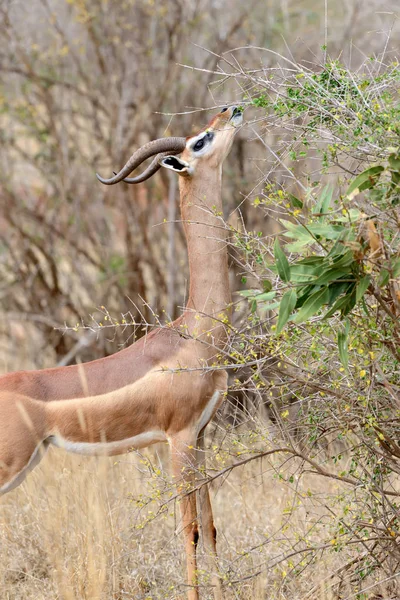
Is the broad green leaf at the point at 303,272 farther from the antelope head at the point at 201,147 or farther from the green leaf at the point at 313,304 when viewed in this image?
the antelope head at the point at 201,147

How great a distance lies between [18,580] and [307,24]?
5745 mm

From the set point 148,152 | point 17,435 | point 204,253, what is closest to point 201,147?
point 148,152

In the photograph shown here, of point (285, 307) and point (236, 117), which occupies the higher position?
point (236, 117)

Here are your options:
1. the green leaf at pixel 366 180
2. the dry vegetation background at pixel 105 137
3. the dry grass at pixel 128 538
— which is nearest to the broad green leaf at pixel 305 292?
the green leaf at pixel 366 180

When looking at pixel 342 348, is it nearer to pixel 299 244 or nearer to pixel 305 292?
pixel 305 292

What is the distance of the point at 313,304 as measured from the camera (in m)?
2.46

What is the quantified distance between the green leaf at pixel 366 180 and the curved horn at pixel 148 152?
1.24m

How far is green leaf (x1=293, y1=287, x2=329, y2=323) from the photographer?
8.03 feet

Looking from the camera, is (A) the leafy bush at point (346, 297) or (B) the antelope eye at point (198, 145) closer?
(A) the leafy bush at point (346, 297)

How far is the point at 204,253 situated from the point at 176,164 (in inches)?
14.9

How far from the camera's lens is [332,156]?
2.95 m

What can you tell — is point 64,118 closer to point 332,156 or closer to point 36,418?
point 36,418

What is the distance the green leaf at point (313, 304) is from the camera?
2447 mm

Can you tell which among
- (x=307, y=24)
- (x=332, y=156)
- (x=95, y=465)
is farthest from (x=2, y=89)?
(x=332, y=156)
